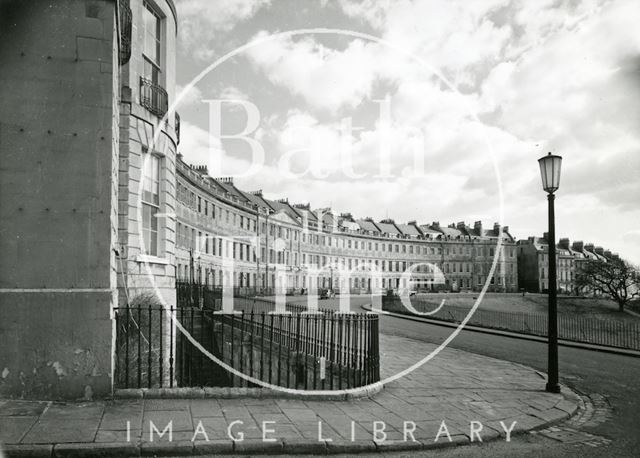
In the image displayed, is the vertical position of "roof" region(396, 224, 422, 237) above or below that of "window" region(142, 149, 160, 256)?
above

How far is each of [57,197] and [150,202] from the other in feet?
17.4

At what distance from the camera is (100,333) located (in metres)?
6.64

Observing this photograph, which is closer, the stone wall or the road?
the road

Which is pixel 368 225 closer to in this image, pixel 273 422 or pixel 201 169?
pixel 201 169

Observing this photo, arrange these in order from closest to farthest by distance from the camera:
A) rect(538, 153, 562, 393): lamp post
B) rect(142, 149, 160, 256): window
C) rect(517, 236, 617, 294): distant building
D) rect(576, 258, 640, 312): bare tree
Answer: rect(538, 153, 562, 393): lamp post, rect(142, 149, 160, 256): window, rect(576, 258, 640, 312): bare tree, rect(517, 236, 617, 294): distant building

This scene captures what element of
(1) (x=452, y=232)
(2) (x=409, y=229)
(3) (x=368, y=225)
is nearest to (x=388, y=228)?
(3) (x=368, y=225)

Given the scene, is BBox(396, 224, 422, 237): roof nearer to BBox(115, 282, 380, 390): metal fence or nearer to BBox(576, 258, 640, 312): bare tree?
BBox(576, 258, 640, 312): bare tree

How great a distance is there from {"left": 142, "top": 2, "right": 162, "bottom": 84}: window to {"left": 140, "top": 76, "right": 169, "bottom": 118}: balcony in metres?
0.26

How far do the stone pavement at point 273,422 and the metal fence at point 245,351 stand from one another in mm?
740

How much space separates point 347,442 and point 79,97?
564 centimetres

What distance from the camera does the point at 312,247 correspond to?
258ft

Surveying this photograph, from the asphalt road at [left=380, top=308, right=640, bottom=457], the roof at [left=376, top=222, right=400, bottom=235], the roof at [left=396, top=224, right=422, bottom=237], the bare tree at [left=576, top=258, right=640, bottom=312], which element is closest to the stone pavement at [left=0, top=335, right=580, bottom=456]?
the asphalt road at [left=380, top=308, right=640, bottom=457]

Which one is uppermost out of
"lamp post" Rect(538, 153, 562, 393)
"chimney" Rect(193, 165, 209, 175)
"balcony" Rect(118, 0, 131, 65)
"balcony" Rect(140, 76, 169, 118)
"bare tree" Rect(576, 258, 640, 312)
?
"chimney" Rect(193, 165, 209, 175)

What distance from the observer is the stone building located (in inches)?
255
